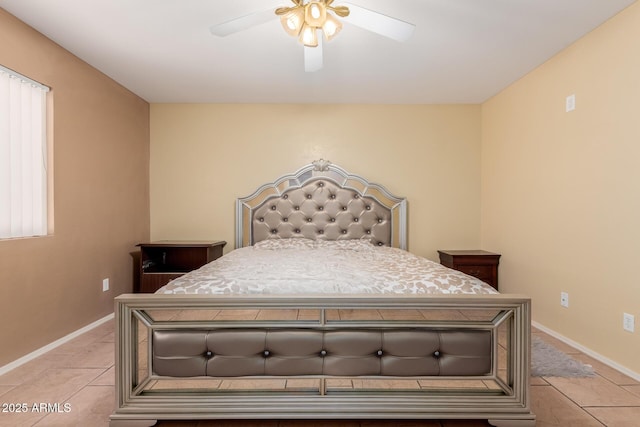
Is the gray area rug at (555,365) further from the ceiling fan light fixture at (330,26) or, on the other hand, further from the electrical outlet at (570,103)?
the ceiling fan light fixture at (330,26)

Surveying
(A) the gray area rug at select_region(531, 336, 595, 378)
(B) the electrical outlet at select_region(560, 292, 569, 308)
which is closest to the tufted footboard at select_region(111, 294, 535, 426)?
(A) the gray area rug at select_region(531, 336, 595, 378)

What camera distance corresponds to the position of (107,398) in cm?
190

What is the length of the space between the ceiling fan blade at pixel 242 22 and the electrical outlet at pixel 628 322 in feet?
9.15

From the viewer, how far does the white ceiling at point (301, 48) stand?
7.09 feet

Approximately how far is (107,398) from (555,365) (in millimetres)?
2710

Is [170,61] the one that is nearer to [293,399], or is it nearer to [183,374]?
[183,374]

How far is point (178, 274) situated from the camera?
3564 millimetres

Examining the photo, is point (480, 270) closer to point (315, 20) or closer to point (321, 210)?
point (321, 210)

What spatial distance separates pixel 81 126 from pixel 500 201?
4.02 metres

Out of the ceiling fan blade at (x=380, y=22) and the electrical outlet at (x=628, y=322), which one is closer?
the ceiling fan blade at (x=380, y=22)

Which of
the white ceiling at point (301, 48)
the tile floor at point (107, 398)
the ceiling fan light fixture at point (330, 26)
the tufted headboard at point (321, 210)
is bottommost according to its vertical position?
the tile floor at point (107, 398)

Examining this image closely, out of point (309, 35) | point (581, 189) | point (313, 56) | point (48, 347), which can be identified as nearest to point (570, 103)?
point (581, 189)

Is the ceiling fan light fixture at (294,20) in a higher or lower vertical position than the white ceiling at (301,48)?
lower

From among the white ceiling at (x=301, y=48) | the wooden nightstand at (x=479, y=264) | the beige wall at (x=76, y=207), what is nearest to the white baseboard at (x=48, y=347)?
the beige wall at (x=76, y=207)
